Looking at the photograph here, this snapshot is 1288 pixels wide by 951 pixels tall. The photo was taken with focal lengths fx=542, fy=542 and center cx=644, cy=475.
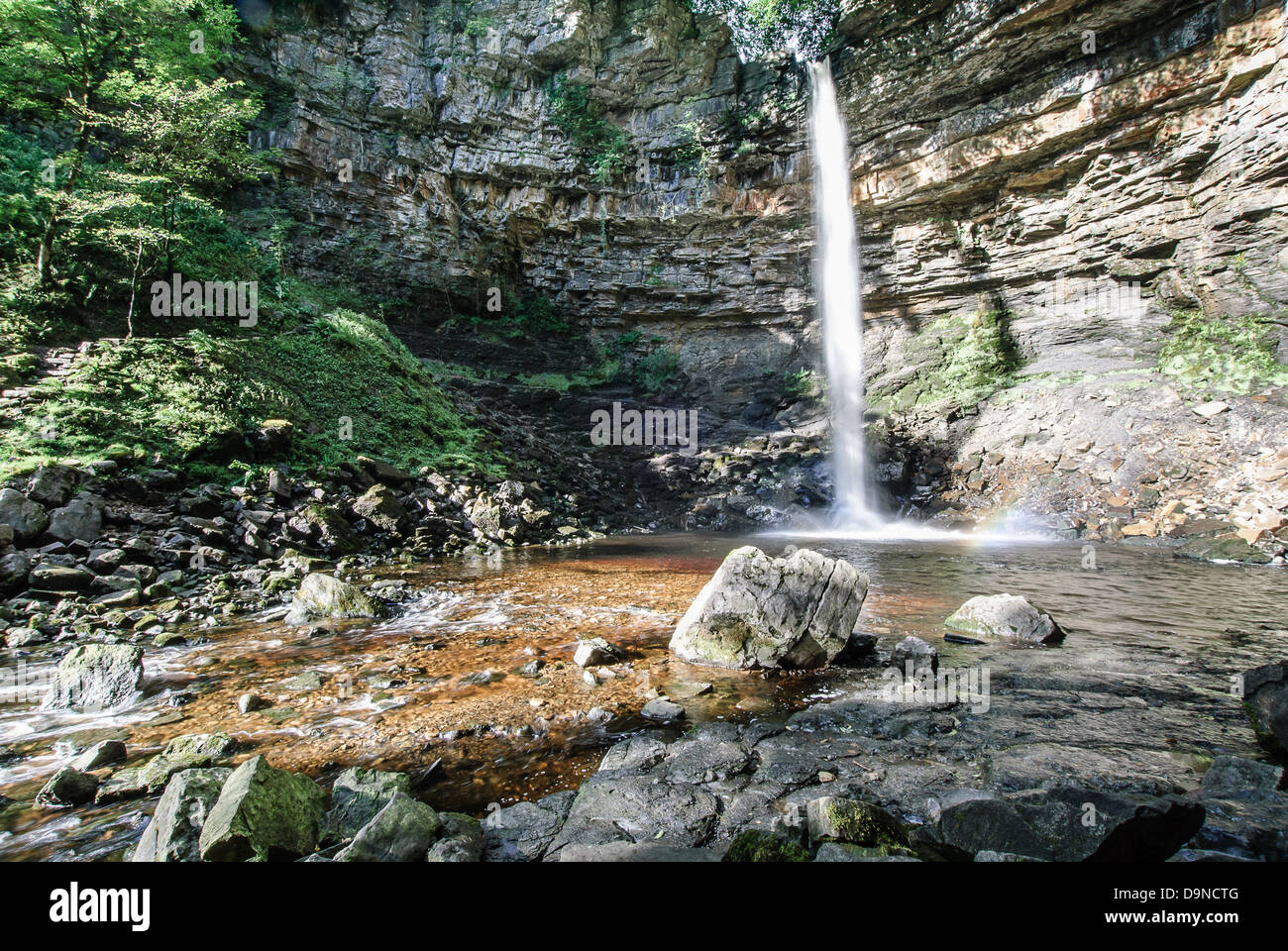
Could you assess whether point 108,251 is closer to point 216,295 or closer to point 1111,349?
point 216,295

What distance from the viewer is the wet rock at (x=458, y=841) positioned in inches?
81.1

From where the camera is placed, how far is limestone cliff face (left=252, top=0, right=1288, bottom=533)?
15.3 meters

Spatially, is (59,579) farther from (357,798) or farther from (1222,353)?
(1222,353)

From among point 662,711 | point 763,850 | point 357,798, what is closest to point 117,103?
point 357,798

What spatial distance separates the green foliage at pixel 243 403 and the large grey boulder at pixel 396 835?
26.6ft

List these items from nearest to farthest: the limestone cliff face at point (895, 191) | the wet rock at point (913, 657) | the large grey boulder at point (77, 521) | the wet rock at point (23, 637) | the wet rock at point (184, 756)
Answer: the wet rock at point (184, 756) → the wet rock at point (913, 657) → the wet rock at point (23, 637) → the large grey boulder at point (77, 521) → the limestone cliff face at point (895, 191)

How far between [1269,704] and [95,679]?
7354 millimetres

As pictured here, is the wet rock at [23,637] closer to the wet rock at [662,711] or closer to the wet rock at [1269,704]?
the wet rock at [662,711]

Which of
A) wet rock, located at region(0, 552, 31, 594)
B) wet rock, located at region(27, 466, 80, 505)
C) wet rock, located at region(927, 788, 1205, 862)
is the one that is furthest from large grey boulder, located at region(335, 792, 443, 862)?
wet rock, located at region(27, 466, 80, 505)

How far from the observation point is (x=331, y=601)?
606 cm

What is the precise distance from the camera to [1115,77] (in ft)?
54.6

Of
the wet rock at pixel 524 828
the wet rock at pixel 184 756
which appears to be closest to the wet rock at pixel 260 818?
the wet rock at pixel 524 828

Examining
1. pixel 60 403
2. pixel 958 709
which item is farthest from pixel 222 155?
pixel 958 709

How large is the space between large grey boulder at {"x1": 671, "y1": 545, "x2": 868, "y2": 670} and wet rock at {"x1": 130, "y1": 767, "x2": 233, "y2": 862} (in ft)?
11.1
